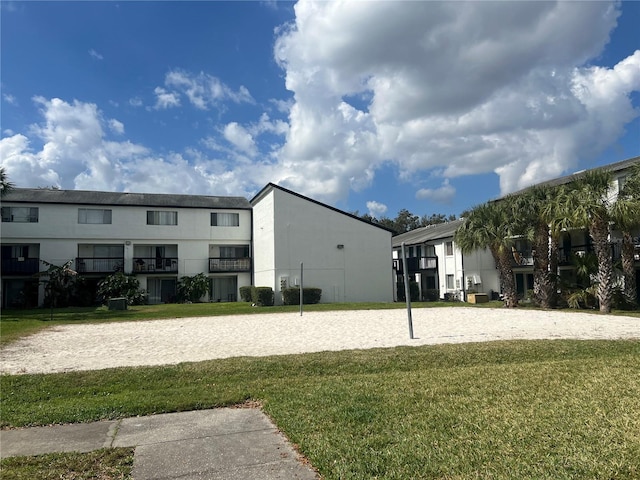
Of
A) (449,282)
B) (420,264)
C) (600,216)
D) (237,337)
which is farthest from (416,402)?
(420,264)

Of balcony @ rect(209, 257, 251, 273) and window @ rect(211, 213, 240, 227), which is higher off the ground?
window @ rect(211, 213, 240, 227)

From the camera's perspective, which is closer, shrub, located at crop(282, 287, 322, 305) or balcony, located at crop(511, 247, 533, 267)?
shrub, located at crop(282, 287, 322, 305)

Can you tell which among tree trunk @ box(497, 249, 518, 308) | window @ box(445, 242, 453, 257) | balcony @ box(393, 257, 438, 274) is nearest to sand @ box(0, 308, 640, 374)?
tree trunk @ box(497, 249, 518, 308)

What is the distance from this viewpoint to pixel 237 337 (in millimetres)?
13883

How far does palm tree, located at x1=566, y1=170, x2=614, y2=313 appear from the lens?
72.4 feet

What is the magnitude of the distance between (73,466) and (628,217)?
76.5 ft

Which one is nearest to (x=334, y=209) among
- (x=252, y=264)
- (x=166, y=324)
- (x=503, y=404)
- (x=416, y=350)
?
(x=252, y=264)

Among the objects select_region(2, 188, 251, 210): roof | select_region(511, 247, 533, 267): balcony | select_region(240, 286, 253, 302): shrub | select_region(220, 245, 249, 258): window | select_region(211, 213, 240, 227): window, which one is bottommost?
select_region(240, 286, 253, 302): shrub

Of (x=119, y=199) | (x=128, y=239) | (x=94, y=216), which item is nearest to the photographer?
(x=94, y=216)

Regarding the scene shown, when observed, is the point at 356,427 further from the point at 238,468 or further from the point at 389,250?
the point at 389,250

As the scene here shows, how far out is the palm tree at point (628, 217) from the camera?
21172 mm

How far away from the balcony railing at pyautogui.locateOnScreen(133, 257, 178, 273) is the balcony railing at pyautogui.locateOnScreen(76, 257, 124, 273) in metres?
1.15

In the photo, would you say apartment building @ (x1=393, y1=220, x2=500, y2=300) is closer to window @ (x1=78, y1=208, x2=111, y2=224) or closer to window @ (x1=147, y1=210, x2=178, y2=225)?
window @ (x1=147, y1=210, x2=178, y2=225)

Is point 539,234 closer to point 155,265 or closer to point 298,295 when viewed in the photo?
point 298,295
